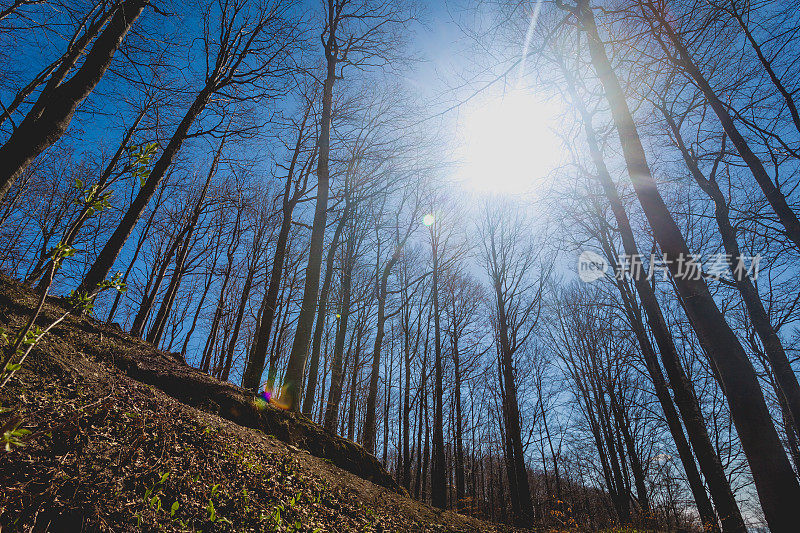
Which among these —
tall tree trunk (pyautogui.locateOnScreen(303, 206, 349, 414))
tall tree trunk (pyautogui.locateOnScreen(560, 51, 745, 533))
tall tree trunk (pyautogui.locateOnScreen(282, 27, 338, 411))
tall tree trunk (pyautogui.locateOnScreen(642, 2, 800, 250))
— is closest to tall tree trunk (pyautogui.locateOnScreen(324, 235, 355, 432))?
tall tree trunk (pyautogui.locateOnScreen(303, 206, 349, 414))

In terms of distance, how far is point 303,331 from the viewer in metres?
6.82

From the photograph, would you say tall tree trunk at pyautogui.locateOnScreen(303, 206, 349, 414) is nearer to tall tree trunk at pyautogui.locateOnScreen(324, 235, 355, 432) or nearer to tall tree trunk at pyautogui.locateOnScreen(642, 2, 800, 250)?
tall tree trunk at pyautogui.locateOnScreen(324, 235, 355, 432)

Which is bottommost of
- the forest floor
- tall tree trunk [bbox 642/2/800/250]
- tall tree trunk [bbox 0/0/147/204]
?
the forest floor

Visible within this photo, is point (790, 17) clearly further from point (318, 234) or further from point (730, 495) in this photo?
point (318, 234)

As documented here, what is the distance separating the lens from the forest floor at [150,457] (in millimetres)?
2031

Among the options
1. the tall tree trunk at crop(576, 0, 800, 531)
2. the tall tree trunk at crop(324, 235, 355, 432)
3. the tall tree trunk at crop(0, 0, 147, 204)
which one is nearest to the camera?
the tall tree trunk at crop(576, 0, 800, 531)

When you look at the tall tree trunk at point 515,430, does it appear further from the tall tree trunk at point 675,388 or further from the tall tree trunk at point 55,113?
the tall tree trunk at point 55,113

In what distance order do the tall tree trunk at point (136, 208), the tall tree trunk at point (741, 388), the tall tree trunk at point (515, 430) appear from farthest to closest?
the tall tree trunk at point (515, 430) → the tall tree trunk at point (136, 208) → the tall tree trunk at point (741, 388)

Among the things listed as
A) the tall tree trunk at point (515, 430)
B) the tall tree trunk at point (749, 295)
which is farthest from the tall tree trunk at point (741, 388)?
the tall tree trunk at point (515, 430)

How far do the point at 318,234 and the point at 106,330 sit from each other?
4.17 metres

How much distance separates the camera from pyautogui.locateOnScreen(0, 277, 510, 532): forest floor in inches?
80.0

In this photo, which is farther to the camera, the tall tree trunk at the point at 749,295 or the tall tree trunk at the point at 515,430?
the tall tree trunk at the point at 515,430

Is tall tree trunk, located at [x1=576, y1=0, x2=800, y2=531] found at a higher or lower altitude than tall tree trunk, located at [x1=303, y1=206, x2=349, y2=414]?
lower

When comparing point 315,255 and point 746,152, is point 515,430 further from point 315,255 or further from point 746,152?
point 746,152
